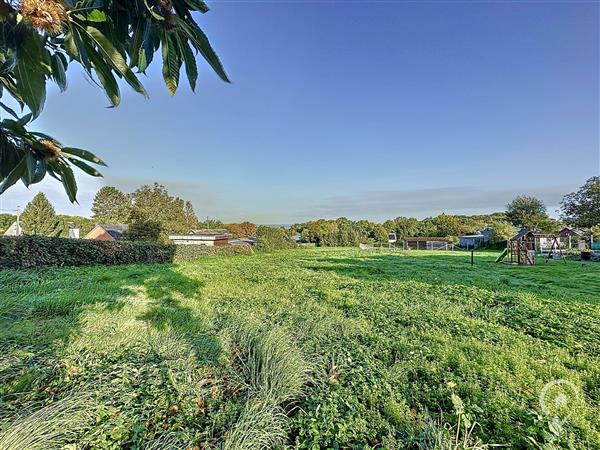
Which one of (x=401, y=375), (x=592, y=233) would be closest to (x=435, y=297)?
(x=401, y=375)

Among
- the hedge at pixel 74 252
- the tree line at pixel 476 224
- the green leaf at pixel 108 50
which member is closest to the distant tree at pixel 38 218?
the hedge at pixel 74 252

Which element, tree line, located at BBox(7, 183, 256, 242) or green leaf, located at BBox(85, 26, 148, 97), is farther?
tree line, located at BBox(7, 183, 256, 242)

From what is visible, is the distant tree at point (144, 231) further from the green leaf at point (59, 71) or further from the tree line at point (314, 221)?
the green leaf at point (59, 71)

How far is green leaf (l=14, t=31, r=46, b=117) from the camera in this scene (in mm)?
751

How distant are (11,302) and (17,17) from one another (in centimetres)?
531

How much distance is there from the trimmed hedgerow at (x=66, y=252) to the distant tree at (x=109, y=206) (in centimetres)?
2864

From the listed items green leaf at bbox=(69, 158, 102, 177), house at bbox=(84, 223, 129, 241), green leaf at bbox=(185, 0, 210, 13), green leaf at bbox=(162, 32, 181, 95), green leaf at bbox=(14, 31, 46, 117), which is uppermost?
green leaf at bbox=(185, 0, 210, 13)

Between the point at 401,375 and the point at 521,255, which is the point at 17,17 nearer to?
the point at 401,375

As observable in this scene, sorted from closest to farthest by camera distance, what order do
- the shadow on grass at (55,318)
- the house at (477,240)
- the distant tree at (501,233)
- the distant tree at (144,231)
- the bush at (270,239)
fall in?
the shadow on grass at (55,318) < the distant tree at (144,231) < the distant tree at (501,233) < the bush at (270,239) < the house at (477,240)

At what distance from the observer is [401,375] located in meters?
2.50

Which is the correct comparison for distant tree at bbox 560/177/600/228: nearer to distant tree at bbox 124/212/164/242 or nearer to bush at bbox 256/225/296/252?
bush at bbox 256/225/296/252

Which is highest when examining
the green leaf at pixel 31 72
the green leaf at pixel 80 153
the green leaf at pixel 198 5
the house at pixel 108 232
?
the green leaf at pixel 198 5

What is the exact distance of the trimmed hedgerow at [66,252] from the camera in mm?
8070

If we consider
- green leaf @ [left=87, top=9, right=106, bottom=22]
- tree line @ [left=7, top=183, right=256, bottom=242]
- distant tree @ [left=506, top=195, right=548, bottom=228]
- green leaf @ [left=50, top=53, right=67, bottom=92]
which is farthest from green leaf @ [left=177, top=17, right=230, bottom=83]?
distant tree @ [left=506, top=195, right=548, bottom=228]
